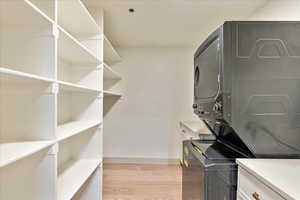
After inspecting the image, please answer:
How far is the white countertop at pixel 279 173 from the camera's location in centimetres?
66

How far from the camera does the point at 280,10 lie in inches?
67.1

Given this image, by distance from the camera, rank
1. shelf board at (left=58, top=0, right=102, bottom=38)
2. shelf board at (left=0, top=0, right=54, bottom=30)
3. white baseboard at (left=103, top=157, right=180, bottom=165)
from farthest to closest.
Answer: white baseboard at (left=103, top=157, right=180, bottom=165) → shelf board at (left=58, top=0, right=102, bottom=38) → shelf board at (left=0, top=0, right=54, bottom=30)

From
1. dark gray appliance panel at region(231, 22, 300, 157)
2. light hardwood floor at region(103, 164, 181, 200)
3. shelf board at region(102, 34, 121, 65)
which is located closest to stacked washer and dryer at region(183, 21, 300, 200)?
dark gray appliance panel at region(231, 22, 300, 157)

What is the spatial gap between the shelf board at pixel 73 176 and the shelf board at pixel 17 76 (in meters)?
0.84

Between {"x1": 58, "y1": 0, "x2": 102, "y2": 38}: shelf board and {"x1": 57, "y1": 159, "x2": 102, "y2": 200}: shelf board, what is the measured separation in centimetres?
133

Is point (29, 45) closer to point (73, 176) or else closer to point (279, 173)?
point (73, 176)

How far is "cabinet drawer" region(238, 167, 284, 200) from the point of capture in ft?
2.39

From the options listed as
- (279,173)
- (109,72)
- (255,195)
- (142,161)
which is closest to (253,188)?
(255,195)

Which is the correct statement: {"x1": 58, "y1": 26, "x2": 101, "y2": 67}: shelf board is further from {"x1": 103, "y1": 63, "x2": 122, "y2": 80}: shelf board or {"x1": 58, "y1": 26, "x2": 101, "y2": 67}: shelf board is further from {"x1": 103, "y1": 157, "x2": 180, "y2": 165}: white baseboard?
{"x1": 103, "y1": 157, "x2": 180, "y2": 165}: white baseboard

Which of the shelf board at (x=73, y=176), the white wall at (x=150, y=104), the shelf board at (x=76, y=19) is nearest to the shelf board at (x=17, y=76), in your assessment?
the shelf board at (x=76, y=19)

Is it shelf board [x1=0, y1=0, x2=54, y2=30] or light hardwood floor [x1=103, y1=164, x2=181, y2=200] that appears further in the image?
light hardwood floor [x1=103, y1=164, x2=181, y2=200]

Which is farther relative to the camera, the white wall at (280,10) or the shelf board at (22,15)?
the white wall at (280,10)

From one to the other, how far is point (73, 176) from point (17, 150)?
0.93m

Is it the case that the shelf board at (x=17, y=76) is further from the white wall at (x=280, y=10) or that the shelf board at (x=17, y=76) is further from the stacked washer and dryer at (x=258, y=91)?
the white wall at (x=280, y=10)
